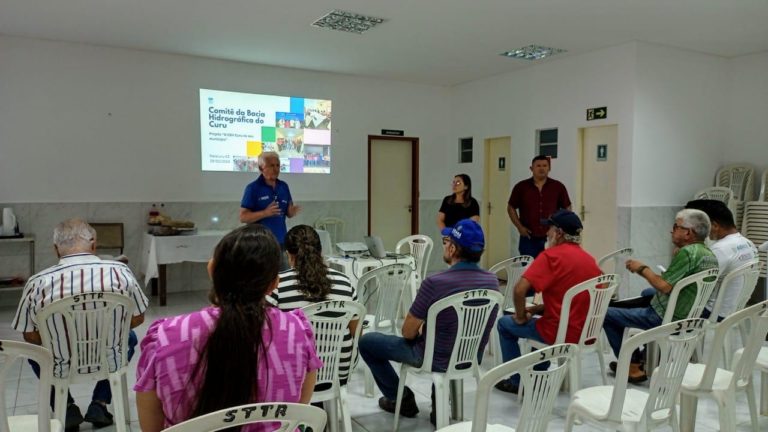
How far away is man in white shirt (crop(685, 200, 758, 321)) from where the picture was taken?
330 cm

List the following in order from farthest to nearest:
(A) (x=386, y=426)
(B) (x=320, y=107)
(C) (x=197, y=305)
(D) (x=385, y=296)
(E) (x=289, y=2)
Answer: (B) (x=320, y=107), (C) (x=197, y=305), (E) (x=289, y=2), (D) (x=385, y=296), (A) (x=386, y=426)

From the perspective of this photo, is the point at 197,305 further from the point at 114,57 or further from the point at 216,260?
the point at 216,260

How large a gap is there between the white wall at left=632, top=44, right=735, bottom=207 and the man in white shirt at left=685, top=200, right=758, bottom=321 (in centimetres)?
Answer: 267

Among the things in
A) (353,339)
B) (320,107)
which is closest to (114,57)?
(320,107)

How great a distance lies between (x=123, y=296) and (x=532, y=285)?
202 cm

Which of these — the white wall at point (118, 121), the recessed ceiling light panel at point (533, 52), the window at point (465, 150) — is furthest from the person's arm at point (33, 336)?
the window at point (465, 150)

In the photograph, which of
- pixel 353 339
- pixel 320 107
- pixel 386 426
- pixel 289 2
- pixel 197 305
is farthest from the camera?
pixel 320 107

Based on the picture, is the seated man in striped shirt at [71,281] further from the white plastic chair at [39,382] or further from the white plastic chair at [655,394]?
the white plastic chair at [655,394]

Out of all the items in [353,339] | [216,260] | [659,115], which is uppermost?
[659,115]

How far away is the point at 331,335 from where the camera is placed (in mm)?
2367

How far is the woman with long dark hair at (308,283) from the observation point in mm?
2389

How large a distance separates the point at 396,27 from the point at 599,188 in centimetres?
302

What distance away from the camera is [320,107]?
764 cm

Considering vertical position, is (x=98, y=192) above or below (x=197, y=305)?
above
